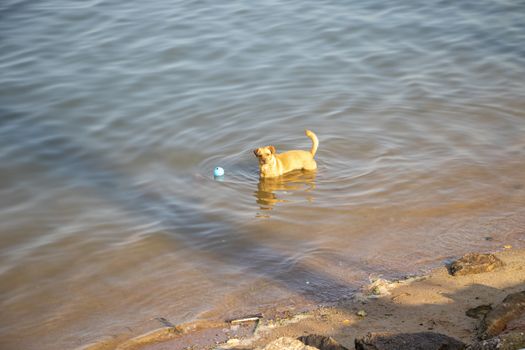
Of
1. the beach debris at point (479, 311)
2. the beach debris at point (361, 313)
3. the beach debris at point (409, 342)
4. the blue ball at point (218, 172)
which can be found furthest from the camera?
the blue ball at point (218, 172)

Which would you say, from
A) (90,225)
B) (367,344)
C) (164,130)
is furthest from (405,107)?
(367,344)

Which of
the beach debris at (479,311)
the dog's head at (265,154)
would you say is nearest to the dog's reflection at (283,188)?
the dog's head at (265,154)

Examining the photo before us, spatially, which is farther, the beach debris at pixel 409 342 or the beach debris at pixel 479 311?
the beach debris at pixel 479 311

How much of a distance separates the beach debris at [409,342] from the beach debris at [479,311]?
88cm

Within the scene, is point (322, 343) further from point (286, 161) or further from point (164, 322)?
point (286, 161)

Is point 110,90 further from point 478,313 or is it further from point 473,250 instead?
point 478,313

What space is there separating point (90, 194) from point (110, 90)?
3.83m

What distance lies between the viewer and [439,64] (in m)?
14.1

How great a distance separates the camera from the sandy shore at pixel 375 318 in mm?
6348

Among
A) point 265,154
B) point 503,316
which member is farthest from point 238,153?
point 503,316

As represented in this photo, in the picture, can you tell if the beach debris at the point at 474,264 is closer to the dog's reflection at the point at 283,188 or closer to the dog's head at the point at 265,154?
the dog's reflection at the point at 283,188

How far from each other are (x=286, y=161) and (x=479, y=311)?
13.8ft

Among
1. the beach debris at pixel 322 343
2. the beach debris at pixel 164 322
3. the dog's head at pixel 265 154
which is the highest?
the beach debris at pixel 322 343

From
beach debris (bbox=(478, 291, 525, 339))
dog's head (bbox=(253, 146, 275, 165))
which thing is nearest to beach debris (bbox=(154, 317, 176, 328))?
beach debris (bbox=(478, 291, 525, 339))
